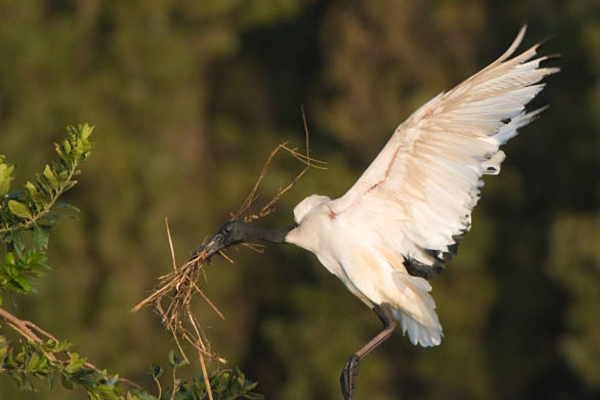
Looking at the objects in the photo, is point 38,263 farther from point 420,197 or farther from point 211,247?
point 420,197

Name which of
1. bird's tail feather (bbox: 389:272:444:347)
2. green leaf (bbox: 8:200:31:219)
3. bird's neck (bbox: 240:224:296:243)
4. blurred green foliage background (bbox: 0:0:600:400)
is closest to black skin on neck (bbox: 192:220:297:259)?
bird's neck (bbox: 240:224:296:243)

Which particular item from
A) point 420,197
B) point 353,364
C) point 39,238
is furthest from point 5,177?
point 353,364

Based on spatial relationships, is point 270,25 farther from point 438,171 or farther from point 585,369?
point 438,171

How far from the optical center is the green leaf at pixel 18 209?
19.2 ft

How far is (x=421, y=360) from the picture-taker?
66.8ft

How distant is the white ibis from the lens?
689 cm

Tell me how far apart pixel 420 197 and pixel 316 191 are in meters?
12.7

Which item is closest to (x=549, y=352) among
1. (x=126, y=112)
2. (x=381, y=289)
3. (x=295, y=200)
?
(x=295, y=200)

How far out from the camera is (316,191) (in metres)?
19.8

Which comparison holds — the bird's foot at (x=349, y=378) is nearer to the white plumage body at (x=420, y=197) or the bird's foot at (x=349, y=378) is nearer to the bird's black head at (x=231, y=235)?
the white plumage body at (x=420, y=197)

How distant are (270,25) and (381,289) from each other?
18.4m

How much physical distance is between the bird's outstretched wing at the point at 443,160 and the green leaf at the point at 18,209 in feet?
5.95

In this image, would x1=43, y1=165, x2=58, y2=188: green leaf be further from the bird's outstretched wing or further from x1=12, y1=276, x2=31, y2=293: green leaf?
the bird's outstretched wing

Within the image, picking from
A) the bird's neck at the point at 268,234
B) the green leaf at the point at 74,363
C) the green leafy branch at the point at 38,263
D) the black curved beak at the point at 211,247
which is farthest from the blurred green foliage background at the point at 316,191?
the green leaf at the point at 74,363
